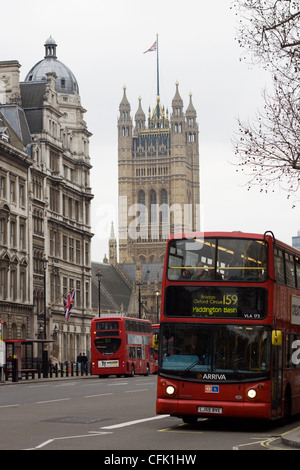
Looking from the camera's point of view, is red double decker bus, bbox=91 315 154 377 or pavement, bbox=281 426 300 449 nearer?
pavement, bbox=281 426 300 449

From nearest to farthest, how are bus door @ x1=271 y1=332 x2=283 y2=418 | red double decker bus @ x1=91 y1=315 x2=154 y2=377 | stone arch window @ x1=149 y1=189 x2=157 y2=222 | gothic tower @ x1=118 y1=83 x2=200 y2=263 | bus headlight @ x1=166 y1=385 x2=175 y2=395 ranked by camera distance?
1. bus headlight @ x1=166 y1=385 x2=175 y2=395
2. bus door @ x1=271 y1=332 x2=283 y2=418
3. red double decker bus @ x1=91 y1=315 x2=154 y2=377
4. gothic tower @ x1=118 y1=83 x2=200 y2=263
5. stone arch window @ x1=149 y1=189 x2=157 y2=222

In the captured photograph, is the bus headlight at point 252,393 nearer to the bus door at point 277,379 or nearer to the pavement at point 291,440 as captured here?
the bus door at point 277,379

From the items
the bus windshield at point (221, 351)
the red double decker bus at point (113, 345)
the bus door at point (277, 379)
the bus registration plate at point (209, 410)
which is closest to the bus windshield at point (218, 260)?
the bus windshield at point (221, 351)

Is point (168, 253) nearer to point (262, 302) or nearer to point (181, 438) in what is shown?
point (262, 302)

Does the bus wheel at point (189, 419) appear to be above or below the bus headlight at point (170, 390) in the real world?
below

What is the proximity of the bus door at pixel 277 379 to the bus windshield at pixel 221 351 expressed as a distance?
1.37ft

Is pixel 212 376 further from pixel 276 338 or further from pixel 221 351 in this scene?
pixel 276 338

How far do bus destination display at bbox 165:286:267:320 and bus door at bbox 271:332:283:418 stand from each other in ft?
2.76

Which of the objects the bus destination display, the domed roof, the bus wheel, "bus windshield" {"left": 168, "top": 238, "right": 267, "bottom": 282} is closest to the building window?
the domed roof

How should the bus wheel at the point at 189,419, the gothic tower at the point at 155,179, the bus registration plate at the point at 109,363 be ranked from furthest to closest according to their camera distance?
the gothic tower at the point at 155,179
the bus registration plate at the point at 109,363
the bus wheel at the point at 189,419

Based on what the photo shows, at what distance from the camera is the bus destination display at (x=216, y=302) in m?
20.0

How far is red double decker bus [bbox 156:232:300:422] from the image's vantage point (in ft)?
65.2

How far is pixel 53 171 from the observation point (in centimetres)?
8238

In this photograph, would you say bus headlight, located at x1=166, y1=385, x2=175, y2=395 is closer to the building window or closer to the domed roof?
the building window
